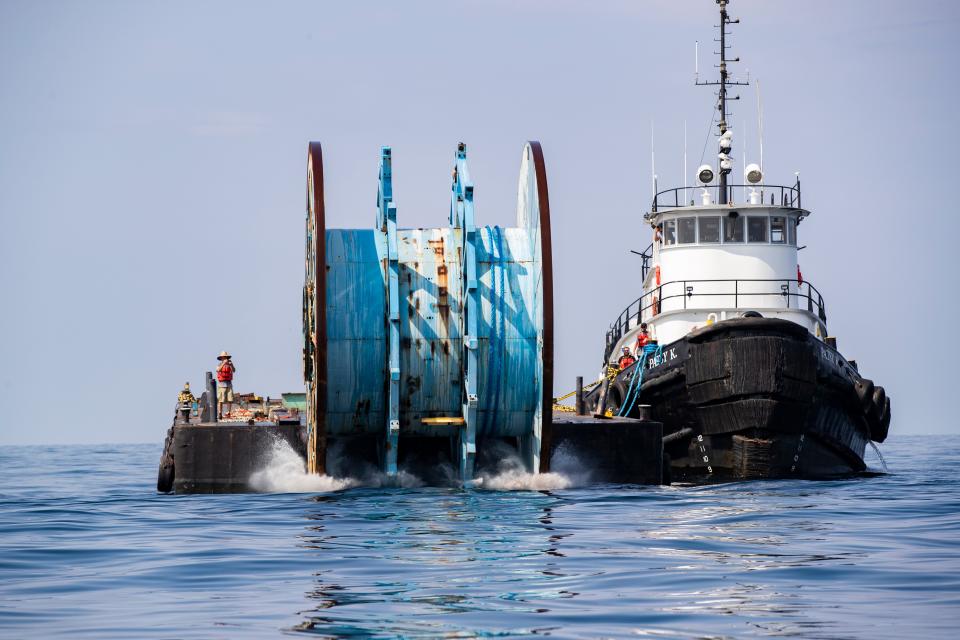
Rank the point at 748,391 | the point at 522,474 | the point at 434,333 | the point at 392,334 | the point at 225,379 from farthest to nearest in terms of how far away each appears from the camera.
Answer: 1. the point at 225,379
2. the point at 748,391
3. the point at 522,474
4. the point at 434,333
5. the point at 392,334

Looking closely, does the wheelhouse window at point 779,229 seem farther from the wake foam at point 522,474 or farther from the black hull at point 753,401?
the wake foam at point 522,474

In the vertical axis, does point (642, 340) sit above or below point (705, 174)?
below

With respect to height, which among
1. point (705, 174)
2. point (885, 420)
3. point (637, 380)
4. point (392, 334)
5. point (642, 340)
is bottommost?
point (885, 420)

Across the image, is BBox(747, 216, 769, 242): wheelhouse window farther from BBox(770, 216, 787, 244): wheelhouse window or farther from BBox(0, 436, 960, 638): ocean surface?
BBox(0, 436, 960, 638): ocean surface

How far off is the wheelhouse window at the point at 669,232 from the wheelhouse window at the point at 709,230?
0.67 meters

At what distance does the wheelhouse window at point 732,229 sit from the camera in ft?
107

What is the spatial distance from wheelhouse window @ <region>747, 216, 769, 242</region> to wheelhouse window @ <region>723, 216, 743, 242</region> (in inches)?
7.2

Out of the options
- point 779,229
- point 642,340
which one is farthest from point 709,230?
point 642,340

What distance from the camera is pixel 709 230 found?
32.7 m

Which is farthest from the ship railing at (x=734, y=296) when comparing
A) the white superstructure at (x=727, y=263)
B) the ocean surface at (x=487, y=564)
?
the ocean surface at (x=487, y=564)

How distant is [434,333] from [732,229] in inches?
545

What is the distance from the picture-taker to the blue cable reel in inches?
800

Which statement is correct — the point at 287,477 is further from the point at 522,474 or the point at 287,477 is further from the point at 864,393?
the point at 864,393

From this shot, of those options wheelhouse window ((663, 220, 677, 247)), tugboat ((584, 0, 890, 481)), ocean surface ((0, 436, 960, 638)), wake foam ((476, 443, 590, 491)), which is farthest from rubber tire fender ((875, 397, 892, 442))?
wake foam ((476, 443, 590, 491))
